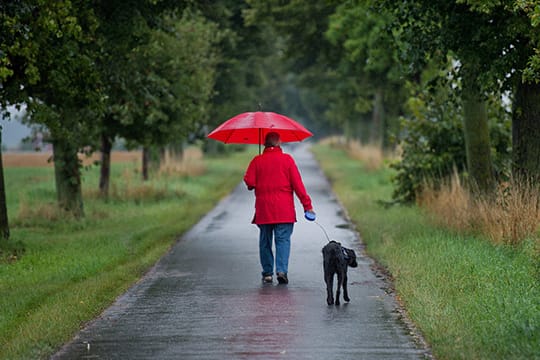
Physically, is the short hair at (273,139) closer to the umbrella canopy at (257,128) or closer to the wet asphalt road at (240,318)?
the umbrella canopy at (257,128)

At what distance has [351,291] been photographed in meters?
12.0

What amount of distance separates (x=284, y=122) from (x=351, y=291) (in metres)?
2.39

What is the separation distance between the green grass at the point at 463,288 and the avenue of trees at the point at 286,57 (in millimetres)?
2294

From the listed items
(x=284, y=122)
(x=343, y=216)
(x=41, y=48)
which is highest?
(x=41, y=48)

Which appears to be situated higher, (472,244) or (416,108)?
(416,108)

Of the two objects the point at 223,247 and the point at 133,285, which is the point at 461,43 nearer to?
the point at 223,247

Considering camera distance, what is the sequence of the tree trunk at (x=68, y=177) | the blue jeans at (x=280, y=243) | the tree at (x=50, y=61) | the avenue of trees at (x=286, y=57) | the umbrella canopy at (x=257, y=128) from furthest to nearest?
the tree trunk at (x=68, y=177)
the avenue of trees at (x=286, y=57)
the tree at (x=50, y=61)
the umbrella canopy at (x=257, y=128)
the blue jeans at (x=280, y=243)

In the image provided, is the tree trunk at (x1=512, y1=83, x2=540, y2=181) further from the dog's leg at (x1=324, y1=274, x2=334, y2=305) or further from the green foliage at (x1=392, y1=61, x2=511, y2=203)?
the dog's leg at (x1=324, y1=274, x2=334, y2=305)

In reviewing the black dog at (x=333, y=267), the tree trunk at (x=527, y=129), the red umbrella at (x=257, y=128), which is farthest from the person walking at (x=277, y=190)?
the tree trunk at (x=527, y=129)

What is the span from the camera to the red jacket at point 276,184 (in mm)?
12648

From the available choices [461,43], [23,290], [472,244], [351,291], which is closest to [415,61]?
[461,43]

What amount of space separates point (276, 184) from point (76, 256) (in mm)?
4297

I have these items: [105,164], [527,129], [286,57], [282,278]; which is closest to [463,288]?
[282,278]

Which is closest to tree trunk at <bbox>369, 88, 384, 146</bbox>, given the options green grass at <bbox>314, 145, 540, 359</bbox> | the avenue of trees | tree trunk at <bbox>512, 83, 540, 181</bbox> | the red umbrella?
the avenue of trees
